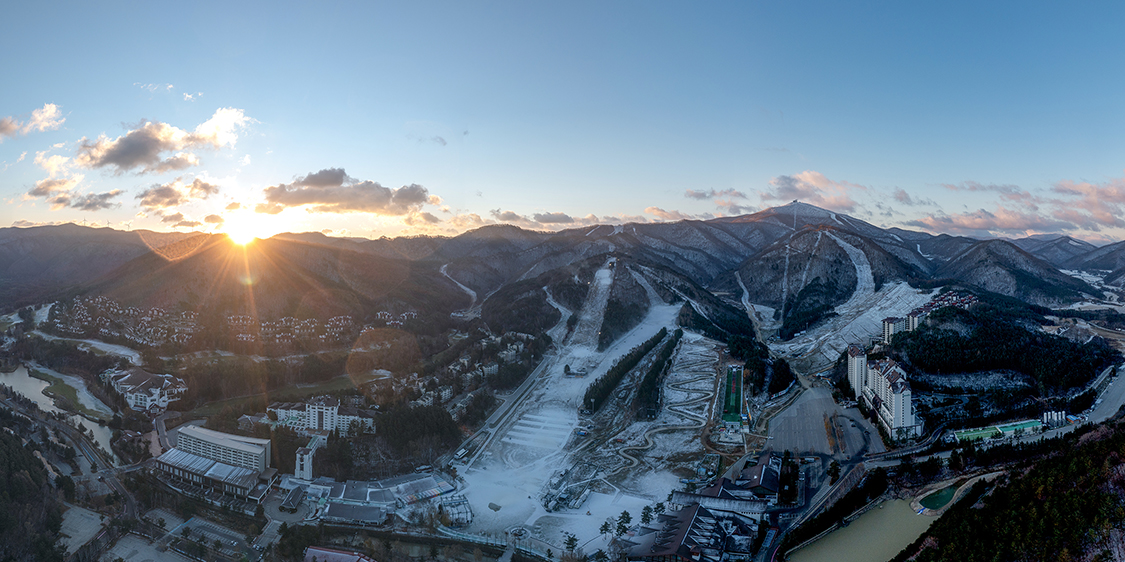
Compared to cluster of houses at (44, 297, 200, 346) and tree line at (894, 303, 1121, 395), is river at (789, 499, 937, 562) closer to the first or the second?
tree line at (894, 303, 1121, 395)

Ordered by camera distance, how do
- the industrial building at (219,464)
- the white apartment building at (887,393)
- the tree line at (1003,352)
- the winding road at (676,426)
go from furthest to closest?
the tree line at (1003,352), the winding road at (676,426), the white apartment building at (887,393), the industrial building at (219,464)

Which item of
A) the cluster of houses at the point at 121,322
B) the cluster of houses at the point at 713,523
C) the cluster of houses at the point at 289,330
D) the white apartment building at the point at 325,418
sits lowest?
the cluster of houses at the point at 713,523

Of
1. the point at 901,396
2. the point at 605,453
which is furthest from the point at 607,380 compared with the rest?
the point at 901,396

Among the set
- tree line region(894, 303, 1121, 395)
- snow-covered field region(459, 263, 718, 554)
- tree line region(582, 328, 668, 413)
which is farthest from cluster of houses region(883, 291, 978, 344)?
tree line region(582, 328, 668, 413)

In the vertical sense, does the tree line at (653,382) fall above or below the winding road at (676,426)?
above

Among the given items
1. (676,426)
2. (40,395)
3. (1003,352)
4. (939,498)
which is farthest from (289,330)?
(1003,352)

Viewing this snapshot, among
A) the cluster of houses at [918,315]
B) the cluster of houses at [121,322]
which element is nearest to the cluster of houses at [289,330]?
the cluster of houses at [121,322]

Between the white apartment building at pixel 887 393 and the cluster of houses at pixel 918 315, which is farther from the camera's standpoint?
the cluster of houses at pixel 918 315

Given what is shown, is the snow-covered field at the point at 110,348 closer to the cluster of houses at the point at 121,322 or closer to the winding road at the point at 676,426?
the cluster of houses at the point at 121,322
